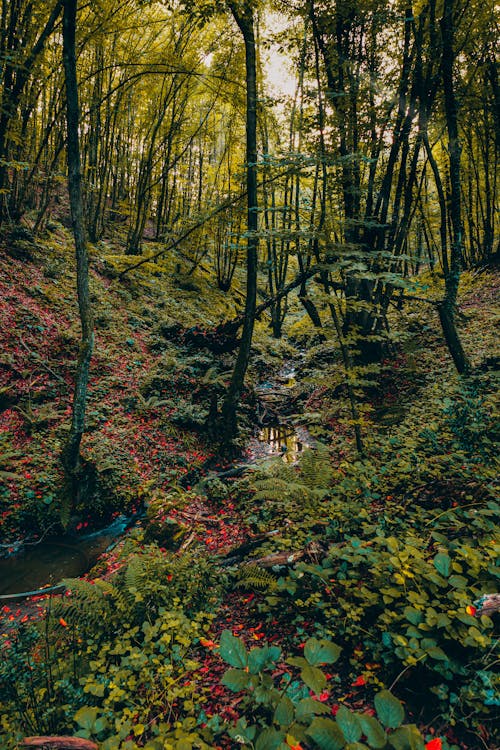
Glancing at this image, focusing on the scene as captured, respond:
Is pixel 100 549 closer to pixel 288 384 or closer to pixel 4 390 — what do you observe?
pixel 4 390

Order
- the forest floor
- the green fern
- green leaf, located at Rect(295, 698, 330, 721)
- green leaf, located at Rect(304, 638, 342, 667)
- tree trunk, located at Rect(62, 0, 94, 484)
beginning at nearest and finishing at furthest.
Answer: green leaf, located at Rect(295, 698, 330, 721), green leaf, located at Rect(304, 638, 342, 667), the forest floor, the green fern, tree trunk, located at Rect(62, 0, 94, 484)

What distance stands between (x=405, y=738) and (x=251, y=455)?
243 inches

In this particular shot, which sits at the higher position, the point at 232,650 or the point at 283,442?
the point at 232,650

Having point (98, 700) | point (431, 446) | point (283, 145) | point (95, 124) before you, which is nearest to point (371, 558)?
point (98, 700)

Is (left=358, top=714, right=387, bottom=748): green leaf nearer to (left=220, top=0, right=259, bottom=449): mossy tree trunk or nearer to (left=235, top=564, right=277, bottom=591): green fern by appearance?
(left=235, top=564, right=277, bottom=591): green fern

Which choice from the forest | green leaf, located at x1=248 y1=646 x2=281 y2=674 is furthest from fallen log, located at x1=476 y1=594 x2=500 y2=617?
green leaf, located at x1=248 y1=646 x2=281 y2=674

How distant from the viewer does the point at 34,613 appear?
12.6ft

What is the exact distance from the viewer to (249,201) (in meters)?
6.99

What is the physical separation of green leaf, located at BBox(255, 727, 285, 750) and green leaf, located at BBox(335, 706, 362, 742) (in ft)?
0.88

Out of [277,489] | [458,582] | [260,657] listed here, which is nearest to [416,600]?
[458,582]

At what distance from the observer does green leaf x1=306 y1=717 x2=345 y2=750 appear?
146 cm

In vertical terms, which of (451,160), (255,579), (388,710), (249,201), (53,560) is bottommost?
(53,560)

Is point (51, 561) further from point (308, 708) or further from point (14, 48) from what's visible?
point (14, 48)

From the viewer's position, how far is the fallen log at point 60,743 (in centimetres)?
198
